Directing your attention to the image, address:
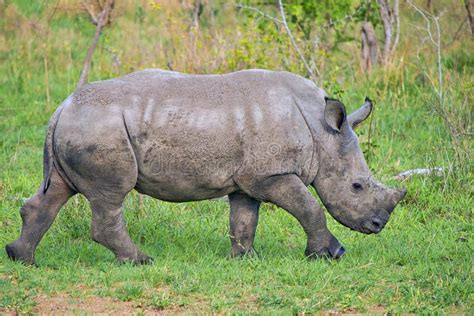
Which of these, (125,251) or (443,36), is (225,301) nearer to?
(125,251)

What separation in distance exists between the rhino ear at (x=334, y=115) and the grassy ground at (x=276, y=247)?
994 millimetres

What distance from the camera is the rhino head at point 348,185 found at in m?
7.25

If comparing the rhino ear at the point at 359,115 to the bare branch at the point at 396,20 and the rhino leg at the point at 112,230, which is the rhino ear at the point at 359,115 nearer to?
the rhino leg at the point at 112,230

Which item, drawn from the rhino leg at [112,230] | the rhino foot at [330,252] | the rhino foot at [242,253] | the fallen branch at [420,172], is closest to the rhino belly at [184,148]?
the rhino leg at [112,230]

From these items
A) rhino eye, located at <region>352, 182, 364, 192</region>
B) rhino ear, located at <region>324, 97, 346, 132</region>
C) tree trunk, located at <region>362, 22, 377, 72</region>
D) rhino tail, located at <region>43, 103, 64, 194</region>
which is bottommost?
tree trunk, located at <region>362, 22, 377, 72</region>

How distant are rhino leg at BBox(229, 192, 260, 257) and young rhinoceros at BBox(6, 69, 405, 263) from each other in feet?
0.42

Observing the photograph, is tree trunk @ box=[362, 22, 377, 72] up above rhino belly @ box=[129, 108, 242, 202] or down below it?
below

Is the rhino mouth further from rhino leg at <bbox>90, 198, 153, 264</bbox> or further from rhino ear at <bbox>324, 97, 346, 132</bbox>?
rhino leg at <bbox>90, 198, 153, 264</bbox>

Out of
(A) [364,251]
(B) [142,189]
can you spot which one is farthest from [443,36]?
(B) [142,189]

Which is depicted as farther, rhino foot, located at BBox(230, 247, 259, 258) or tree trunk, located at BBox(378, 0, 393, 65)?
tree trunk, located at BBox(378, 0, 393, 65)

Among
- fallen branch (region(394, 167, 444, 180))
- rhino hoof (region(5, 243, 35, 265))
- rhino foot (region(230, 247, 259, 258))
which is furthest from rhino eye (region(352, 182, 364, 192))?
rhino hoof (region(5, 243, 35, 265))

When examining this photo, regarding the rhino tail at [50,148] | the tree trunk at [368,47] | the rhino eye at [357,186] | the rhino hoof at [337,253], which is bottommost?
the tree trunk at [368,47]

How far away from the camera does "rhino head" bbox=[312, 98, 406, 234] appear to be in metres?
7.25

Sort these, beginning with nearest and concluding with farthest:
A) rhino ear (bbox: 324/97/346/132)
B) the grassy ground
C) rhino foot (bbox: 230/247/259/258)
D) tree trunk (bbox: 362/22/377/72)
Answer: the grassy ground, rhino ear (bbox: 324/97/346/132), rhino foot (bbox: 230/247/259/258), tree trunk (bbox: 362/22/377/72)
